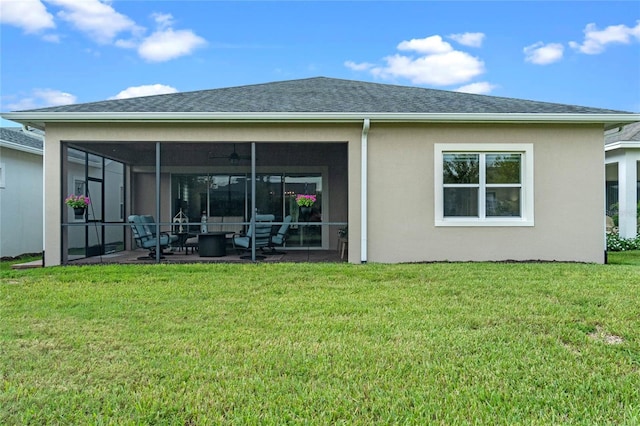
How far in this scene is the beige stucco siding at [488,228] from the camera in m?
8.05

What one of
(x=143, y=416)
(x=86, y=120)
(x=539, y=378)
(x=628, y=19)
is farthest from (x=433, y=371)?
A: (x=628, y=19)

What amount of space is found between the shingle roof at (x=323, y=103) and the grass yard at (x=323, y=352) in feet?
11.9

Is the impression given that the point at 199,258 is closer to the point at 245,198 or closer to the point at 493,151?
the point at 245,198

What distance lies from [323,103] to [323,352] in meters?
6.32

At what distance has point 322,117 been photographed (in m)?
7.82

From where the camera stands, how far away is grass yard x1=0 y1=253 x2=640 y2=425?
247 centimetres

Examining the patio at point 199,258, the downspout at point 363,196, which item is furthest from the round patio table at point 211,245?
the downspout at point 363,196

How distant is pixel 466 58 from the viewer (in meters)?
21.2

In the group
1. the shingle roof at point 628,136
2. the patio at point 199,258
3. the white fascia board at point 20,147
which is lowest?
the patio at point 199,258

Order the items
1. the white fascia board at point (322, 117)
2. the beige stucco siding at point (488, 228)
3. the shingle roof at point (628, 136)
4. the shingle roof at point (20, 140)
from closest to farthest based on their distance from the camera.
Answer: the white fascia board at point (322, 117) < the beige stucco siding at point (488, 228) < the shingle roof at point (20, 140) < the shingle roof at point (628, 136)

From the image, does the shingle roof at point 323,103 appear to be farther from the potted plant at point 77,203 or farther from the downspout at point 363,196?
the potted plant at point 77,203

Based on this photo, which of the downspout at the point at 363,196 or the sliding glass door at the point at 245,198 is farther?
the sliding glass door at the point at 245,198

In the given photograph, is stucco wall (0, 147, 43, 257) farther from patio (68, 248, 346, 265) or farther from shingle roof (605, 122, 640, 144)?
shingle roof (605, 122, 640, 144)

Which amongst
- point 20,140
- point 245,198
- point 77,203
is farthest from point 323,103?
point 20,140
